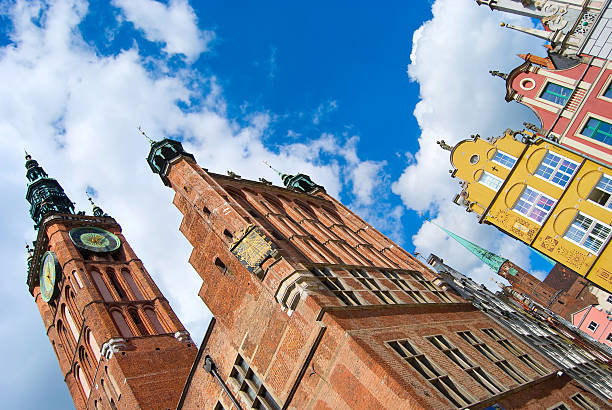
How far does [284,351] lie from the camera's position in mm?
23172

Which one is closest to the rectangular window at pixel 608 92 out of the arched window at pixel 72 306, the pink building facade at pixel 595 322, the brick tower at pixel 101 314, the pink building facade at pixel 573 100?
the pink building facade at pixel 573 100

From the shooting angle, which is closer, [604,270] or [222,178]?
[604,270]

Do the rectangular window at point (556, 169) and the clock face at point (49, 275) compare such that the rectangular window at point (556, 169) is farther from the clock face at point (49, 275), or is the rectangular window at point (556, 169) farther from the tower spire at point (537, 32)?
the clock face at point (49, 275)

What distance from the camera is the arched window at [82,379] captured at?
5234 cm

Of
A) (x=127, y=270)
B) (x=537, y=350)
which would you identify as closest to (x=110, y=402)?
(x=127, y=270)

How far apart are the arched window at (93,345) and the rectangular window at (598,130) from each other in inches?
1787

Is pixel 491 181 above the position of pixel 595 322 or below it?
above

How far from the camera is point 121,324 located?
50719 millimetres

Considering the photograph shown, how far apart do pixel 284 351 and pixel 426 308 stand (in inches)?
363

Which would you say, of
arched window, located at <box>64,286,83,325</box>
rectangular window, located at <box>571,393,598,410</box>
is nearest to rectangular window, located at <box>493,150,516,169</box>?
rectangular window, located at <box>571,393,598,410</box>

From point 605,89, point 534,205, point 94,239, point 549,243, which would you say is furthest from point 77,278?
point 605,89

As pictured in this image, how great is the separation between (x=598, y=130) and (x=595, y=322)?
179ft

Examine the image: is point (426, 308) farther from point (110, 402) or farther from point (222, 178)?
point (110, 402)

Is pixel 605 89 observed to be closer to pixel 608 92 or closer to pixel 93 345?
pixel 608 92
